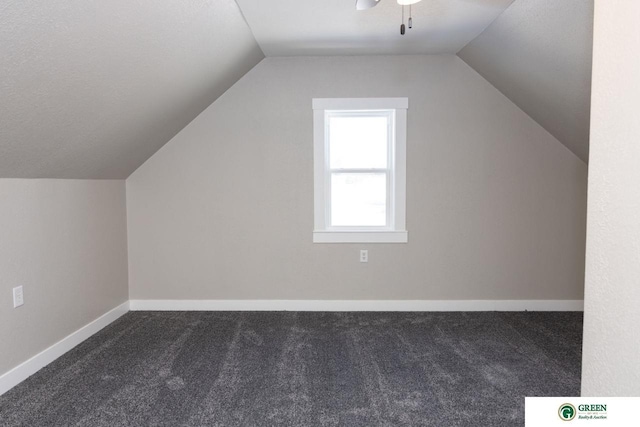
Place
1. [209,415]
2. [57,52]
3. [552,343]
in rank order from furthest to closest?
[552,343], [209,415], [57,52]

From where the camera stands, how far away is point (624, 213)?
0.89m

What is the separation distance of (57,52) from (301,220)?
2425 millimetres

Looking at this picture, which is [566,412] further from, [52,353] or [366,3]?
[52,353]

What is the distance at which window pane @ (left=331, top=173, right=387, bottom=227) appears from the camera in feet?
12.6

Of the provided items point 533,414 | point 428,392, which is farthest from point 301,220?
point 533,414

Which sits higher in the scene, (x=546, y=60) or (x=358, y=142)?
(x=546, y=60)

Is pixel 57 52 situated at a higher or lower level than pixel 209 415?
higher

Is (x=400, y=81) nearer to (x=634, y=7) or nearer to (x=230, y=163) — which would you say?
(x=230, y=163)

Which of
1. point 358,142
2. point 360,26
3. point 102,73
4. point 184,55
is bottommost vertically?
point 358,142

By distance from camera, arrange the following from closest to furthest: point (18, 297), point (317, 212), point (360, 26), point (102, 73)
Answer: point (102, 73) < point (18, 297) < point (360, 26) < point (317, 212)

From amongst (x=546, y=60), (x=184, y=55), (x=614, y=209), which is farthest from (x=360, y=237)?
(x=614, y=209)

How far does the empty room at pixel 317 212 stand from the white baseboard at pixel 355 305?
22 mm

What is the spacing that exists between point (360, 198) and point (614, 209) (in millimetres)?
2947

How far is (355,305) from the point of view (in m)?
3.77
